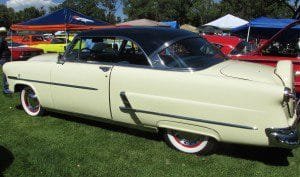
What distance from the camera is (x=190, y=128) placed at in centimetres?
445

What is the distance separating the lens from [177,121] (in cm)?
450

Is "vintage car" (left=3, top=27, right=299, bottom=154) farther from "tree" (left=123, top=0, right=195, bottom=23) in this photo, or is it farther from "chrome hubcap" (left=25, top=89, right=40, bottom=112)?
"tree" (left=123, top=0, right=195, bottom=23)

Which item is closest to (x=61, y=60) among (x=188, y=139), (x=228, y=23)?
(x=188, y=139)

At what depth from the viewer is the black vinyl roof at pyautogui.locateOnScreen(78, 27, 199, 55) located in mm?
4812

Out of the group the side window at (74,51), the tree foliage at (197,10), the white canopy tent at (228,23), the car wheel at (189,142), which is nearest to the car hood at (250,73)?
the car wheel at (189,142)

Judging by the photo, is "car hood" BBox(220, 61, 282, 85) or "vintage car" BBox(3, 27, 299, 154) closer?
"vintage car" BBox(3, 27, 299, 154)

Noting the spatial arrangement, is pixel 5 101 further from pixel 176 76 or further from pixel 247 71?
pixel 247 71

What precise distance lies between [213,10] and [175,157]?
192 ft

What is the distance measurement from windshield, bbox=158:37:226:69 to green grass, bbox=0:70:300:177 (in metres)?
1.13

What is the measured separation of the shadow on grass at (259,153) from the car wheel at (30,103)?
3158 millimetres

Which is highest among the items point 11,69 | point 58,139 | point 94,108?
point 11,69

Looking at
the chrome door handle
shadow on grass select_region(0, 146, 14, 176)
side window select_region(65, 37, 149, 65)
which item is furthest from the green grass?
side window select_region(65, 37, 149, 65)

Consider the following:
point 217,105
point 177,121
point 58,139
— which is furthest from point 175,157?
point 58,139

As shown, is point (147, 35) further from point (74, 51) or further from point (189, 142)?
point (189, 142)
